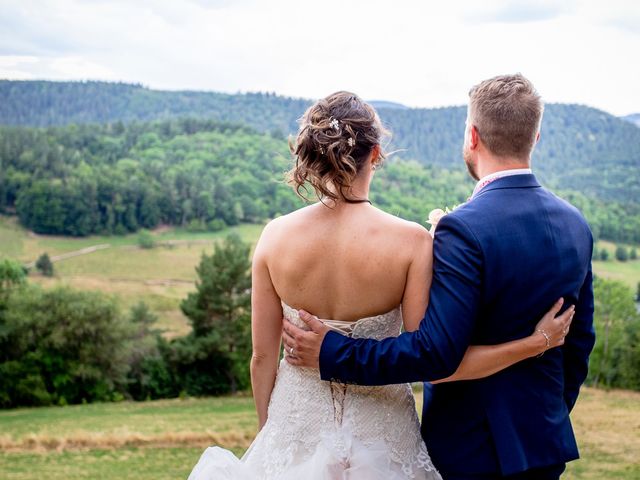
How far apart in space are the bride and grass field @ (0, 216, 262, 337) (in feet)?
182

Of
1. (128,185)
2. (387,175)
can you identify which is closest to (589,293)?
(387,175)

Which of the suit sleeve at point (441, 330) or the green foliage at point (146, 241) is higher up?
the suit sleeve at point (441, 330)

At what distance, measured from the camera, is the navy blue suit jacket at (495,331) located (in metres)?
2.72

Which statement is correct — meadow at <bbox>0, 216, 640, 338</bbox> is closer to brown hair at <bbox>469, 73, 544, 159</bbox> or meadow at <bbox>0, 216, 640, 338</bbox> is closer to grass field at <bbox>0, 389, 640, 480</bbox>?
grass field at <bbox>0, 389, 640, 480</bbox>

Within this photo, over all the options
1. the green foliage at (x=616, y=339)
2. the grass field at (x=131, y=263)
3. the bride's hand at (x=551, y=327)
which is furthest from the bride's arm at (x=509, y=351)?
the grass field at (x=131, y=263)

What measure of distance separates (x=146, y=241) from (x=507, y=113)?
326 feet

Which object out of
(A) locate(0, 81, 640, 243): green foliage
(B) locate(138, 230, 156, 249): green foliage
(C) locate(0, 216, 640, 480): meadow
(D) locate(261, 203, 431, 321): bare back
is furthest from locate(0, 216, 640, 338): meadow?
(D) locate(261, 203, 431, 321): bare back

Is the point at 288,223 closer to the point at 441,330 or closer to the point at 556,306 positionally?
the point at 441,330

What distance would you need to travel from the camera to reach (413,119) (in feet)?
488

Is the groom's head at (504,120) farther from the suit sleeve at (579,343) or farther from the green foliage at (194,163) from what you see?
the green foliage at (194,163)

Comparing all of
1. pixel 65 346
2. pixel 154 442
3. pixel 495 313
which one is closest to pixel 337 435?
pixel 495 313

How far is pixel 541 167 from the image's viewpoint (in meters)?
119

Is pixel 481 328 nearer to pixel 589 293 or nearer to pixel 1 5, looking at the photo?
pixel 589 293

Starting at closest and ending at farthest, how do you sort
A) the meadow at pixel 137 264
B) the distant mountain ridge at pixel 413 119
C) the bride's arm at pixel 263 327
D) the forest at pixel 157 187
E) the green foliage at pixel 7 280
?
the bride's arm at pixel 263 327, the green foliage at pixel 7 280, the meadow at pixel 137 264, the forest at pixel 157 187, the distant mountain ridge at pixel 413 119
